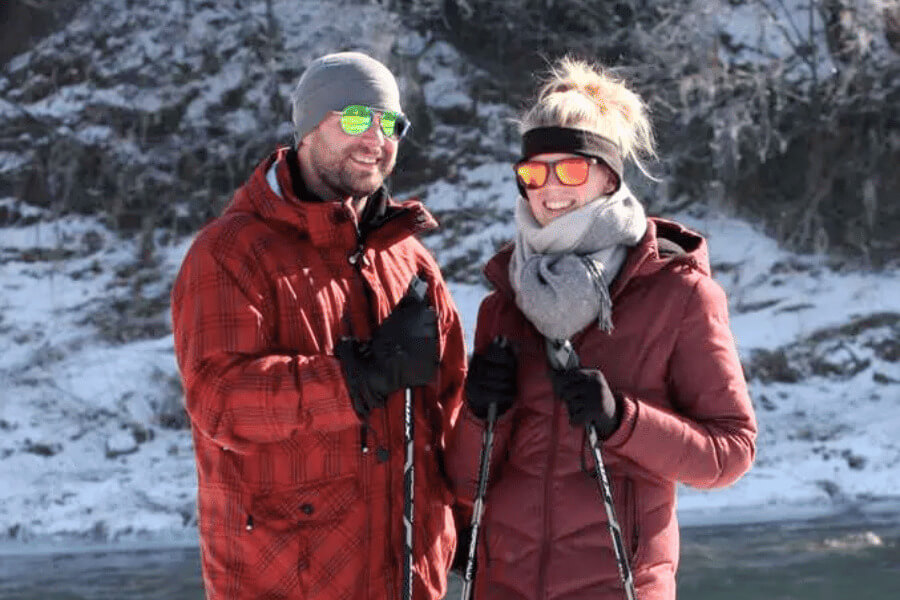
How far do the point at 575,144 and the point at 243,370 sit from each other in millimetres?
981

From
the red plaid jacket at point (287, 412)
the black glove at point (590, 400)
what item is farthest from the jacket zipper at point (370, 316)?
the black glove at point (590, 400)

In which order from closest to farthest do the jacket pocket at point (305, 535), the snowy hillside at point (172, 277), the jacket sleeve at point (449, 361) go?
the jacket pocket at point (305, 535)
the jacket sleeve at point (449, 361)
the snowy hillside at point (172, 277)

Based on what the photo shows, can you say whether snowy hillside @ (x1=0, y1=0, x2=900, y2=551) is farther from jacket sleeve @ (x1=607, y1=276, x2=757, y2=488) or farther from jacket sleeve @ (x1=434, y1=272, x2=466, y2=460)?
jacket sleeve @ (x1=607, y1=276, x2=757, y2=488)

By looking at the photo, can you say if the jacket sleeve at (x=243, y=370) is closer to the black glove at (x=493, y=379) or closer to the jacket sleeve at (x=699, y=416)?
the black glove at (x=493, y=379)

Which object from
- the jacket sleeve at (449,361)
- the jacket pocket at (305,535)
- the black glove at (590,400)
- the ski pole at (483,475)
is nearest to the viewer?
the black glove at (590,400)

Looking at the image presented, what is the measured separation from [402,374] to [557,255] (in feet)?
1.56

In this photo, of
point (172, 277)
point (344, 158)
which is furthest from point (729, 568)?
point (172, 277)

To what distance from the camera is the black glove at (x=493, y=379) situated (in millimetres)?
3133

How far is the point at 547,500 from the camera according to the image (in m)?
3.12

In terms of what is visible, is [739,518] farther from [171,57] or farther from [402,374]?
[171,57]

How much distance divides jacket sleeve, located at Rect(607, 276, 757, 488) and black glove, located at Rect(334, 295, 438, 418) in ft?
1.78

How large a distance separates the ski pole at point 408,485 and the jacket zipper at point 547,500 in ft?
1.41

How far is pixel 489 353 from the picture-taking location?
3.19 metres

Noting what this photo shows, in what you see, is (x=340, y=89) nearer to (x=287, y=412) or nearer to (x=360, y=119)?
(x=360, y=119)
